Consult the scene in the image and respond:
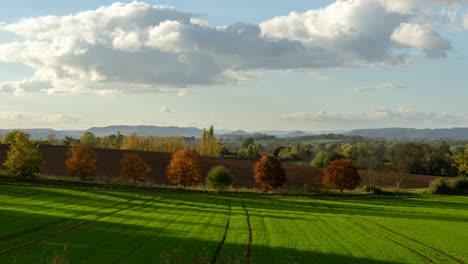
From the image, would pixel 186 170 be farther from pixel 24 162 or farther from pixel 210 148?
pixel 210 148

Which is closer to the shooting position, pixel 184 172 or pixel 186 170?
pixel 184 172

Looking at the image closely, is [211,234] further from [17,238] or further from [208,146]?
[208,146]

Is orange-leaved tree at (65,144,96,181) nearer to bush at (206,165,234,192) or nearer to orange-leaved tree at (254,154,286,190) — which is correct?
bush at (206,165,234,192)

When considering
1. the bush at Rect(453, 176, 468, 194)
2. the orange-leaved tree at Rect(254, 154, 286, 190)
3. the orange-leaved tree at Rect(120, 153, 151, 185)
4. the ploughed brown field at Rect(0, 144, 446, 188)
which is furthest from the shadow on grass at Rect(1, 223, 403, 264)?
the bush at Rect(453, 176, 468, 194)

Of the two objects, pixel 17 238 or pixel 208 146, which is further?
pixel 208 146

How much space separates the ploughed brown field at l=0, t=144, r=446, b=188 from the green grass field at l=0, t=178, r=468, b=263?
42223 mm

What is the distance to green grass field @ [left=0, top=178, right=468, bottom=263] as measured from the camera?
1157 inches

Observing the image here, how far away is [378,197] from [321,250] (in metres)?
60.9

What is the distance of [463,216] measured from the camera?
5894cm

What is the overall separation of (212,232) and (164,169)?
80.7 meters

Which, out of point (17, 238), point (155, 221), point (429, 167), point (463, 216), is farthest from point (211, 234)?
point (429, 167)

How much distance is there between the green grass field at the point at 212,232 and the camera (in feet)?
96.4

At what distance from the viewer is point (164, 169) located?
118062 millimetres

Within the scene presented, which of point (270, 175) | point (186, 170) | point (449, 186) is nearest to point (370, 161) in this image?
point (449, 186)
